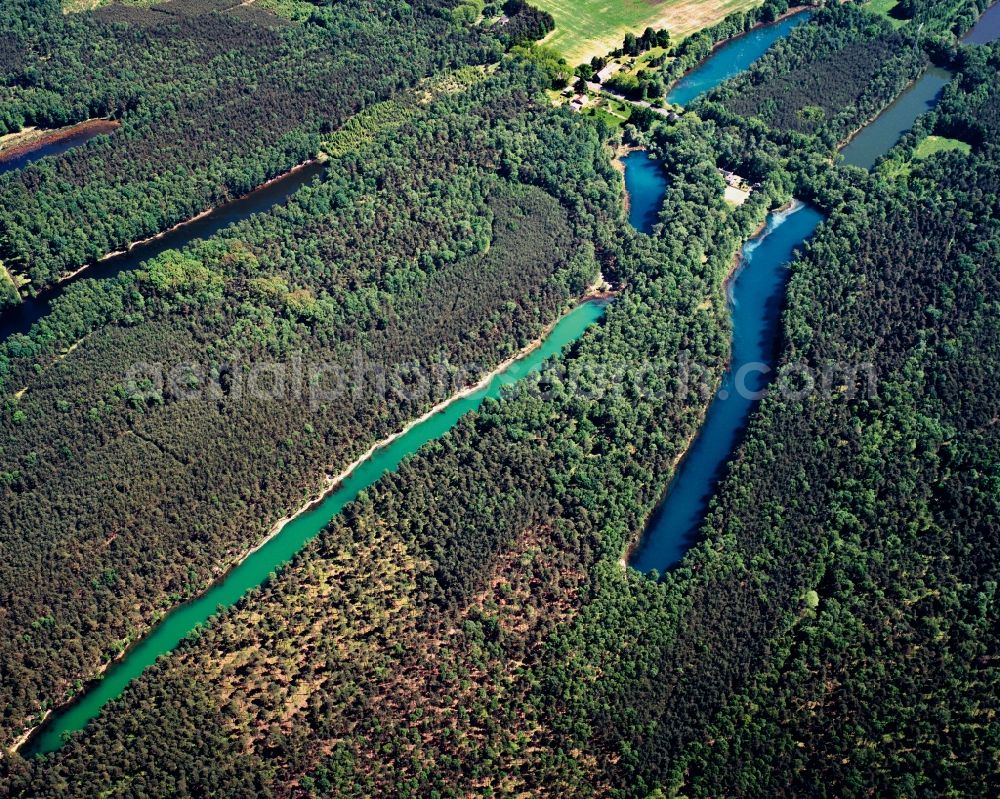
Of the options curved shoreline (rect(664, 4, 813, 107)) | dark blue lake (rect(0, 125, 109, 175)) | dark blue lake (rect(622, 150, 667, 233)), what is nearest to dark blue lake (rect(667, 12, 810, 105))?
curved shoreline (rect(664, 4, 813, 107))

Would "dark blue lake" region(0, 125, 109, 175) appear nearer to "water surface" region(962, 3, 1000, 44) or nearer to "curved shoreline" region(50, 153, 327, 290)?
"curved shoreline" region(50, 153, 327, 290)

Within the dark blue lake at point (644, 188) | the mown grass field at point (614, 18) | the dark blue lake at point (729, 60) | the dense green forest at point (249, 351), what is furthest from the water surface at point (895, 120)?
the dense green forest at point (249, 351)

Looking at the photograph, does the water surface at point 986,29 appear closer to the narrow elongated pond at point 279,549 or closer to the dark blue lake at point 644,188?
the dark blue lake at point 644,188

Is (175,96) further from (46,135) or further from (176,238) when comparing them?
(176,238)

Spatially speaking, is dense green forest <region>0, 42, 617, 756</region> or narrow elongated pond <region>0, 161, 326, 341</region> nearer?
dense green forest <region>0, 42, 617, 756</region>

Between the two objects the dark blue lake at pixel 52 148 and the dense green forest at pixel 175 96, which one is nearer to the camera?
the dense green forest at pixel 175 96

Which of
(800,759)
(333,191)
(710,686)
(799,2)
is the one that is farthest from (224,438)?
(799,2)
